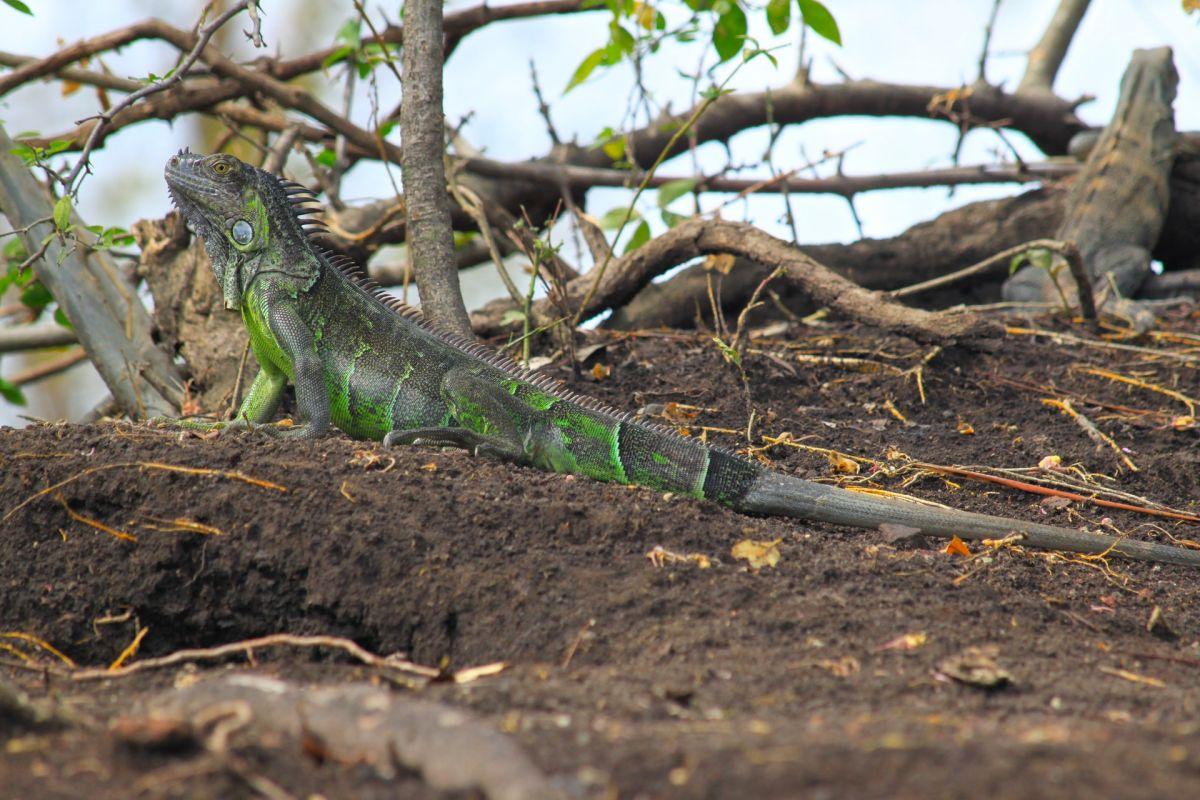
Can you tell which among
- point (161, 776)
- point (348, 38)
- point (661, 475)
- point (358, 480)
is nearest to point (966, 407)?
point (661, 475)

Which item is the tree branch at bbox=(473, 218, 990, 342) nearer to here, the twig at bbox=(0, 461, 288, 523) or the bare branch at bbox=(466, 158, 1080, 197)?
the bare branch at bbox=(466, 158, 1080, 197)

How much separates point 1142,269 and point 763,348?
11.8 ft

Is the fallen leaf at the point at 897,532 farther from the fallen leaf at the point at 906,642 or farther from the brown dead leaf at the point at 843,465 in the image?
the fallen leaf at the point at 906,642

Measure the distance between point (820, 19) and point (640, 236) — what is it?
2.06 m

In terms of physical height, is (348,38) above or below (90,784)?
above

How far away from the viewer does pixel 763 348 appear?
20.0 ft

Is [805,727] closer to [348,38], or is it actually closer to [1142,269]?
[348,38]

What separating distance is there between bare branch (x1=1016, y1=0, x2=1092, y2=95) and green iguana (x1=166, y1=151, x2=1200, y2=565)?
6.53 meters

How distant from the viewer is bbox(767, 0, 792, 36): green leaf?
197 inches

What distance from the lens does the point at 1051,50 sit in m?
9.47

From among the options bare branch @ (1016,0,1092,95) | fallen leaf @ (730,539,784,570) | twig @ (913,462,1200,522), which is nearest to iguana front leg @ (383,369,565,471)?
fallen leaf @ (730,539,784,570)

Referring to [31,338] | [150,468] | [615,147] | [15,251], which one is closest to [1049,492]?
[150,468]

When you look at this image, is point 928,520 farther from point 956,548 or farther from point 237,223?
point 237,223

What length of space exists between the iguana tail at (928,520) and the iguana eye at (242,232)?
2327 millimetres
